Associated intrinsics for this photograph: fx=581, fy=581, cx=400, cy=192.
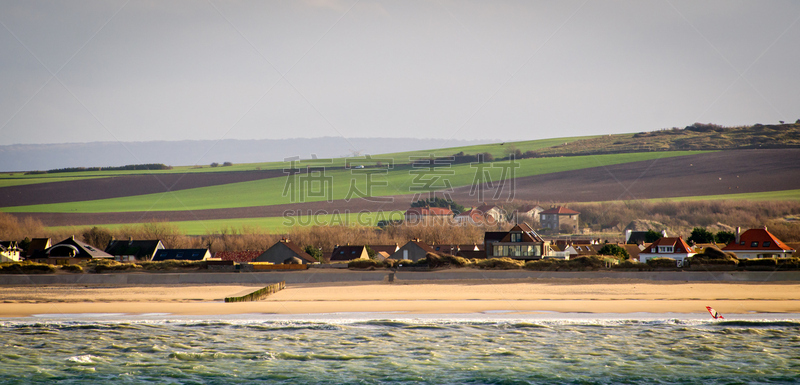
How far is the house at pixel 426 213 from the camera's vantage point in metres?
87.4

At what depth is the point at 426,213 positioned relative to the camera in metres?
89.8

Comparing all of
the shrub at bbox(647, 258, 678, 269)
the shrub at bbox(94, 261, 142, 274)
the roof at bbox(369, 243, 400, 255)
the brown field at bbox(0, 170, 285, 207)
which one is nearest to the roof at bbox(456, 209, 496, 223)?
the roof at bbox(369, 243, 400, 255)

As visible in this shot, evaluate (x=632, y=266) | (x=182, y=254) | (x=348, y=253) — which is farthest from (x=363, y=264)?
(x=182, y=254)

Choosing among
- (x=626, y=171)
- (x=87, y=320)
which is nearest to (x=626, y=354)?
(x=87, y=320)

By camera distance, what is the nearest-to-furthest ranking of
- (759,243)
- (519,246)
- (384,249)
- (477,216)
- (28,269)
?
(28,269)
(519,246)
(759,243)
(384,249)
(477,216)

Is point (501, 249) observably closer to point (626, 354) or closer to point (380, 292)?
point (380, 292)

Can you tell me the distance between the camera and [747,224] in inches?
3236

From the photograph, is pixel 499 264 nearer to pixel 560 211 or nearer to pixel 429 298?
pixel 429 298

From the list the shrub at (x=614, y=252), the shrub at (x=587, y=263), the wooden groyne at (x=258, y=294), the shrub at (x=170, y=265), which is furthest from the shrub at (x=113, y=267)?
the shrub at (x=614, y=252)

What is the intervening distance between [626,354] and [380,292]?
17.4 meters

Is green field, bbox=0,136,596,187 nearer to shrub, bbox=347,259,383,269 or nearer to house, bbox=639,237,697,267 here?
house, bbox=639,237,697,267

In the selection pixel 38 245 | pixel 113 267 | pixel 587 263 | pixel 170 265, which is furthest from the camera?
pixel 38 245

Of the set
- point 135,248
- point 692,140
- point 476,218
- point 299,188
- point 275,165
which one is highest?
point 692,140

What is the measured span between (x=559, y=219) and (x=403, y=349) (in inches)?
3138
